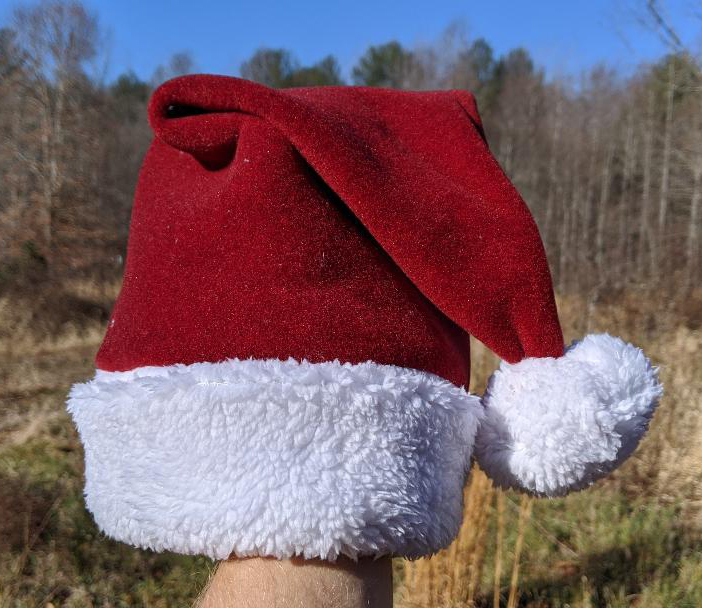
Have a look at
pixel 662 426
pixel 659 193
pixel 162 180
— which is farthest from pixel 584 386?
pixel 659 193

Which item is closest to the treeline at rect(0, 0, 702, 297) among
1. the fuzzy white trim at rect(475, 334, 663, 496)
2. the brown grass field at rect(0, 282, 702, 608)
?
the brown grass field at rect(0, 282, 702, 608)

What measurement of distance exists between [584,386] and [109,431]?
0.49 metres

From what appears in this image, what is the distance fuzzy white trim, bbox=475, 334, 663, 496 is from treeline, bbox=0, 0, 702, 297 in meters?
4.84

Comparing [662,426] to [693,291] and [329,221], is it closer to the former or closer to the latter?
[693,291]

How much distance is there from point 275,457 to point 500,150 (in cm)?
1745

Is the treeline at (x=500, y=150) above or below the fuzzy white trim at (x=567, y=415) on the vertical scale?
above

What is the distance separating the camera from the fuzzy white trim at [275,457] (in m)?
0.64

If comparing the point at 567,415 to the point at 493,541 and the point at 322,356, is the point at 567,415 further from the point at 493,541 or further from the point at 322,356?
the point at 493,541

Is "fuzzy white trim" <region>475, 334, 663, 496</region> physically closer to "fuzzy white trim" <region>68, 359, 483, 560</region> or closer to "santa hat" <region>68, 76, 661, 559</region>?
"santa hat" <region>68, 76, 661, 559</region>

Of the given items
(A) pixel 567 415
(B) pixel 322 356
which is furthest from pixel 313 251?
(A) pixel 567 415

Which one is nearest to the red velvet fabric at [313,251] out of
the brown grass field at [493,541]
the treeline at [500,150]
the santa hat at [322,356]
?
the santa hat at [322,356]

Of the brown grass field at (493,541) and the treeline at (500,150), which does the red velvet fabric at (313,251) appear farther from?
the treeline at (500,150)

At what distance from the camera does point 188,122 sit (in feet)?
2.35

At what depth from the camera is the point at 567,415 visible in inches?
28.3
